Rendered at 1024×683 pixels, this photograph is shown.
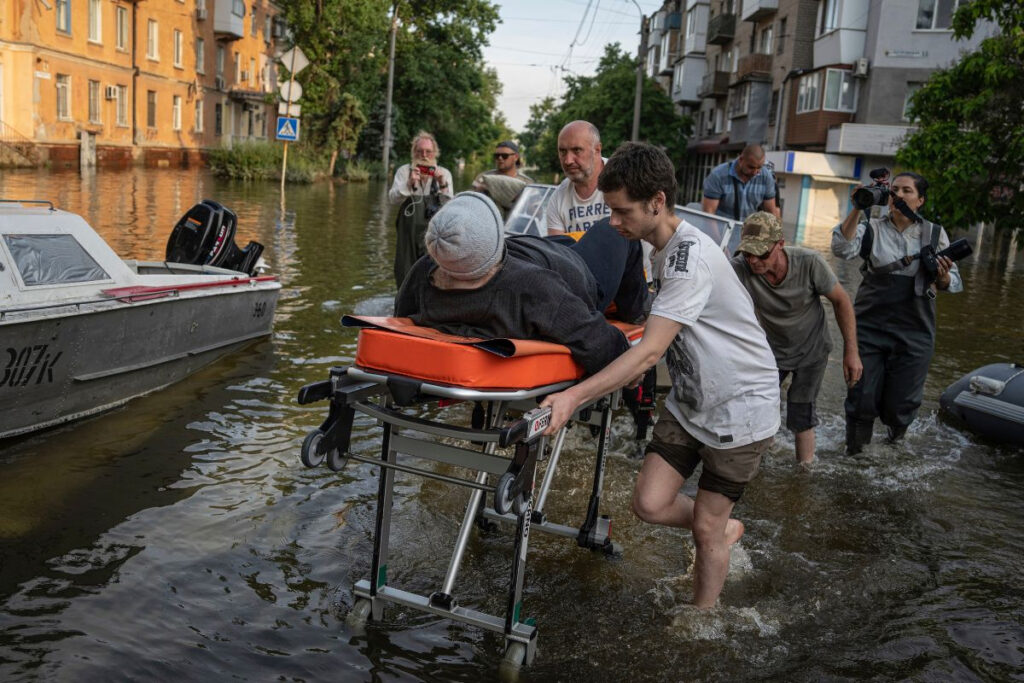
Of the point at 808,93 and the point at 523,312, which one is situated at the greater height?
the point at 808,93

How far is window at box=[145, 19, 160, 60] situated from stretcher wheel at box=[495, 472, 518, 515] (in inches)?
1846

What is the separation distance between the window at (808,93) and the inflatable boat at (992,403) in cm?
3325

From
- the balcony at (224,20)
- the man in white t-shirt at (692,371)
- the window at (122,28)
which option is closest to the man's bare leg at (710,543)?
the man in white t-shirt at (692,371)

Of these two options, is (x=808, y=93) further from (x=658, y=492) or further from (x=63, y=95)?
(x=658, y=492)

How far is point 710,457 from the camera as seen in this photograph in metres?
4.06

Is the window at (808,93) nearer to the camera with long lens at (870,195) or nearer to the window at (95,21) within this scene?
the window at (95,21)

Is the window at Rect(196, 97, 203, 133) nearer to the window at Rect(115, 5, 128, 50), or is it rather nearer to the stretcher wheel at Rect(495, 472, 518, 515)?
the window at Rect(115, 5, 128, 50)

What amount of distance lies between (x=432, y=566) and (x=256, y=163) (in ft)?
122

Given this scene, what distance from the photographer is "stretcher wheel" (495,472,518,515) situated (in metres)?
3.25

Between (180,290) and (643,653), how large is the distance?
5692mm

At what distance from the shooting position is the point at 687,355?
396 cm

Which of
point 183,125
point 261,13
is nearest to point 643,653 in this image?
point 183,125

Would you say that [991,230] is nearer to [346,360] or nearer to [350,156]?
[346,360]

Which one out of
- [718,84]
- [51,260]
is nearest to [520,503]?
[51,260]
